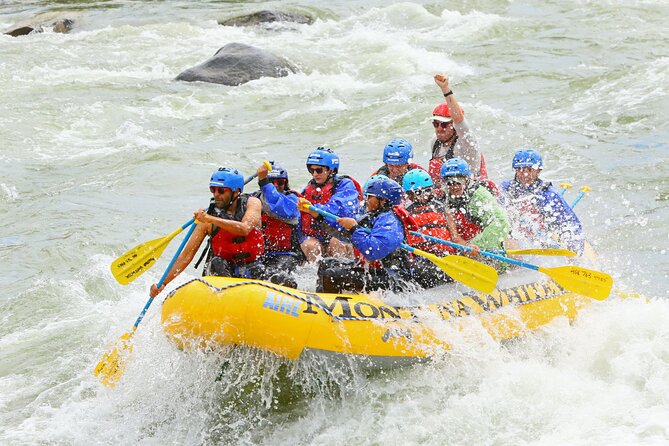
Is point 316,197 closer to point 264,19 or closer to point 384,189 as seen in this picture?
point 384,189

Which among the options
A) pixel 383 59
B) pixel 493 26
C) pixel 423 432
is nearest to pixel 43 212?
pixel 423 432

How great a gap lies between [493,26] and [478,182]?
1542 centimetres

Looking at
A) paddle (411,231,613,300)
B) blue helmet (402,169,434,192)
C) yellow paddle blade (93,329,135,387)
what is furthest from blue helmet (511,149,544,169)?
yellow paddle blade (93,329,135,387)

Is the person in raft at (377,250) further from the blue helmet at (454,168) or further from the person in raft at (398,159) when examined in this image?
the person in raft at (398,159)

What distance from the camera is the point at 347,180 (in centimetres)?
783

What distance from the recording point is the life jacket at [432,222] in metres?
7.29

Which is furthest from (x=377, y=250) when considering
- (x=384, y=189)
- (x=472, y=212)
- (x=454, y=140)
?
(x=454, y=140)

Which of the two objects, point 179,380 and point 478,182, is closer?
point 179,380

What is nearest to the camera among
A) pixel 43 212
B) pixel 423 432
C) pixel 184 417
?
pixel 423 432

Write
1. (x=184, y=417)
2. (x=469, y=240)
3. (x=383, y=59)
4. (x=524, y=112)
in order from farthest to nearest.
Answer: (x=383, y=59) < (x=524, y=112) < (x=469, y=240) < (x=184, y=417)

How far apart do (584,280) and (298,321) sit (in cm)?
215

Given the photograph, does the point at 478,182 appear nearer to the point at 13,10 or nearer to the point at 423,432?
the point at 423,432

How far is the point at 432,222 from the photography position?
7410mm

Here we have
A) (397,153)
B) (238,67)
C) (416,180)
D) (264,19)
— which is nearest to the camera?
(416,180)
